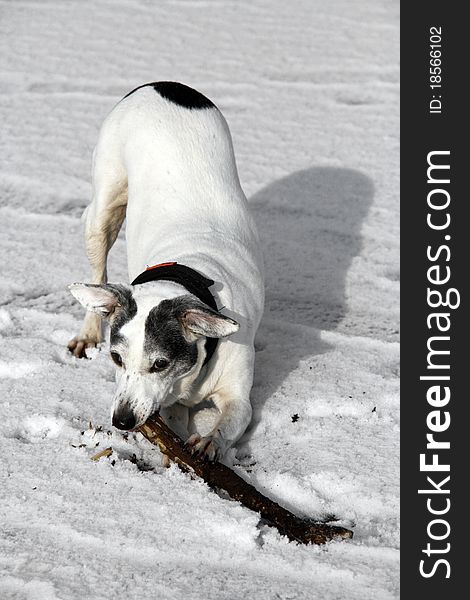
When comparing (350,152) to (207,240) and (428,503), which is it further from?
(428,503)

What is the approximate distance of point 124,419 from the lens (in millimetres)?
3854

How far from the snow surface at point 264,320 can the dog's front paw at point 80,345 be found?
63 millimetres

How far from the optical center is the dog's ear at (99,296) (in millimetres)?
4008

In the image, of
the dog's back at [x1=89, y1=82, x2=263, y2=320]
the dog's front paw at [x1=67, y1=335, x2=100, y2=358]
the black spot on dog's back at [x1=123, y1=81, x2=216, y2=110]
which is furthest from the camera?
the black spot on dog's back at [x1=123, y1=81, x2=216, y2=110]

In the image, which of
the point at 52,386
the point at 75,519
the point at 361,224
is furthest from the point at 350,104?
the point at 75,519

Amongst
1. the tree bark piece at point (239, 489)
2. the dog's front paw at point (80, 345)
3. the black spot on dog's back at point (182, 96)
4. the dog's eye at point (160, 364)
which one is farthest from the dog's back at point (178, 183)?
the tree bark piece at point (239, 489)

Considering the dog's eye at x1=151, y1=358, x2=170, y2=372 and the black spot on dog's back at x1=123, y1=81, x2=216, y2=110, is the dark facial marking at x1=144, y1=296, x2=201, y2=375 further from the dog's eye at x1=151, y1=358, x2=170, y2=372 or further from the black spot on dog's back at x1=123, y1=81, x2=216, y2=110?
the black spot on dog's back at x1=123, y1=81, x2=216, y2=110

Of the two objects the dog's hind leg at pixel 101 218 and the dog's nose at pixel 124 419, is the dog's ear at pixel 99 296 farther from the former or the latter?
the dog's hind leg at pixel 101 218

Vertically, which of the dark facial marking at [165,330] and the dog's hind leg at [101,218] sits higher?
the dog's hind leg at [101,218]

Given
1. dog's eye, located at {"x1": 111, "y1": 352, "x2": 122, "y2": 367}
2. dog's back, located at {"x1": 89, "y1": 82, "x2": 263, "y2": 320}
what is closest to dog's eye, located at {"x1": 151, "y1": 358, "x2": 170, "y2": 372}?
dog's eye, located at {"x1": 111, "y1": 352, "x2": 122, "y2": 367}

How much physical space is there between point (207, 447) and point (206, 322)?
1.79 ft

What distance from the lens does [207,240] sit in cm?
464

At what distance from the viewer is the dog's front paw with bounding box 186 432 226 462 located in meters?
4.05

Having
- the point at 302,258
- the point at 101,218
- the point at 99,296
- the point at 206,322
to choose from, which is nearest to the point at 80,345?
the point at 101,218
